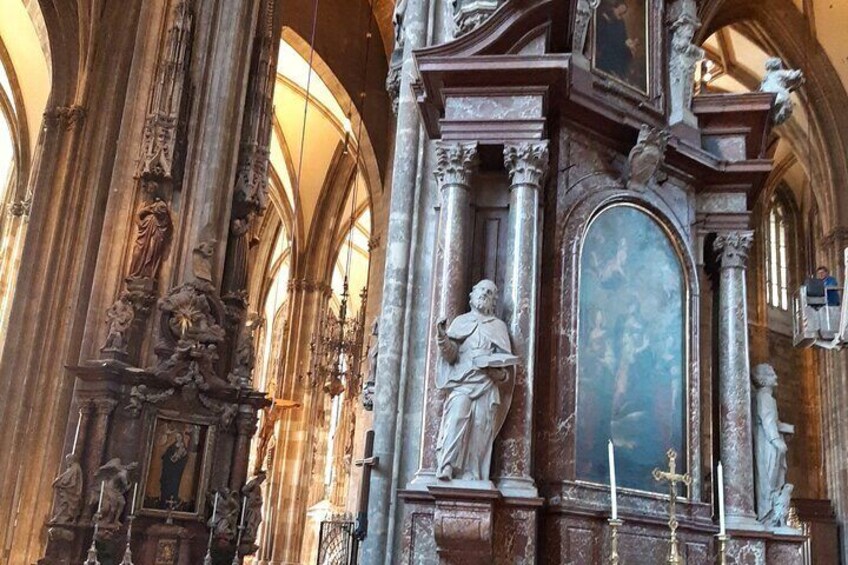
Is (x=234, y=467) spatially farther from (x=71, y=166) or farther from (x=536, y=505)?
(x=536, y=505)

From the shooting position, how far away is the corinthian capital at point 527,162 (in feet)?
19.9

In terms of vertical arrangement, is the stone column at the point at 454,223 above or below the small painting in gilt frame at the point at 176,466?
above

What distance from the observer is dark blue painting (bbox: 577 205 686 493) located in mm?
6156

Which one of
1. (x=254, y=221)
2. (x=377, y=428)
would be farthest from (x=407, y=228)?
(x=254, y=221)

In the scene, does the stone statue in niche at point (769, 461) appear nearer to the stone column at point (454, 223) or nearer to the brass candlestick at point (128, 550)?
the stone column at point (454, 223)

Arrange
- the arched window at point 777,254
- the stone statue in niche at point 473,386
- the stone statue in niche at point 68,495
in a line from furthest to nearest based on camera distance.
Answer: the arched window at point 777,254
the stone statue in niche at point 68,495
the stone statue in niche at point 473,386

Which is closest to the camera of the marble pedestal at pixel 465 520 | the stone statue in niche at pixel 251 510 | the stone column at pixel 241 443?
the marble pedestal at pixel 465 520

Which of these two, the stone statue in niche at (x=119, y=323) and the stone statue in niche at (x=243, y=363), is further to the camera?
the stone statue in niche at (x=243, y=363)

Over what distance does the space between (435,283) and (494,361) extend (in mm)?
852

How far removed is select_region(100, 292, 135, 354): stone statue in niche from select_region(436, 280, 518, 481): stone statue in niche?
25.4 ft

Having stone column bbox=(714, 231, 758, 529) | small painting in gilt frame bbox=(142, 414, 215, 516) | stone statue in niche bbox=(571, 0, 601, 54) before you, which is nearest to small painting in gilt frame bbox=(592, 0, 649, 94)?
stone statue in niche bbox=(571, 0, 601, 54)

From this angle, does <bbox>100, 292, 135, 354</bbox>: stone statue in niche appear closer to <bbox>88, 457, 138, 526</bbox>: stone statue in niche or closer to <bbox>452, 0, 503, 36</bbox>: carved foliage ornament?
<bbox>88, 457, 138, 526</bbox>: stone statue in niche

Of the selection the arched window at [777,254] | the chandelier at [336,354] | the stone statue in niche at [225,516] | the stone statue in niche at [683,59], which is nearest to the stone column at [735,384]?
the stone statue in niche at [683,59]

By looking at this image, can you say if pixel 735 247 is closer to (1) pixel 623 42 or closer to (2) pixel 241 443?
(1) pixel 623 42
